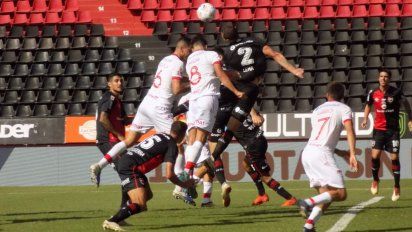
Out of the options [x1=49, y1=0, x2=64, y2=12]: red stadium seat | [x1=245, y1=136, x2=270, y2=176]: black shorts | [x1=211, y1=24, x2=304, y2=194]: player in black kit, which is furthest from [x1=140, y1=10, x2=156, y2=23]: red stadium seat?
[x1=211, y1=24, x2=304, y2=194]: player in black kit

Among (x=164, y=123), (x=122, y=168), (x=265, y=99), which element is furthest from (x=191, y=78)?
(x=265, y=99)

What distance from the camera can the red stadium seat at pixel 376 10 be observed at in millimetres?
29994

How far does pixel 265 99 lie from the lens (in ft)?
90.8

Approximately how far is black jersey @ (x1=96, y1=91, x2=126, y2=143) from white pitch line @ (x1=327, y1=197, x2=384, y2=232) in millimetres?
3986

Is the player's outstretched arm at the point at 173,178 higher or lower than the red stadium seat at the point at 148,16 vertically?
lower

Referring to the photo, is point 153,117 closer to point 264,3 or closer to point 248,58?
point 248,58

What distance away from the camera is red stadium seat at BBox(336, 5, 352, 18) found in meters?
30.0

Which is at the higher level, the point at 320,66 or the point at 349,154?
the point at 320,66

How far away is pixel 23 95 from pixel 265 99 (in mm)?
7221

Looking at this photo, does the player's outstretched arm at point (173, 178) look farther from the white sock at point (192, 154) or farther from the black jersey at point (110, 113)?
the black jersey at point (110, 113)

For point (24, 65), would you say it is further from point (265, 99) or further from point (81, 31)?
point (265, 99)

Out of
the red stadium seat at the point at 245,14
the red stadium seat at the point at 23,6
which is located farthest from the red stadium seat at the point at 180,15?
the red stadium seat at the point at 23,6

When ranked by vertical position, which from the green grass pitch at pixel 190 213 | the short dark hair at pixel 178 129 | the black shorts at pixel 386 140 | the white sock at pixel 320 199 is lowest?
the green grass pitch at pixel 190 213

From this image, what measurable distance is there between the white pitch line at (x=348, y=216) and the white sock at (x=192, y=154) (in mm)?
2245
